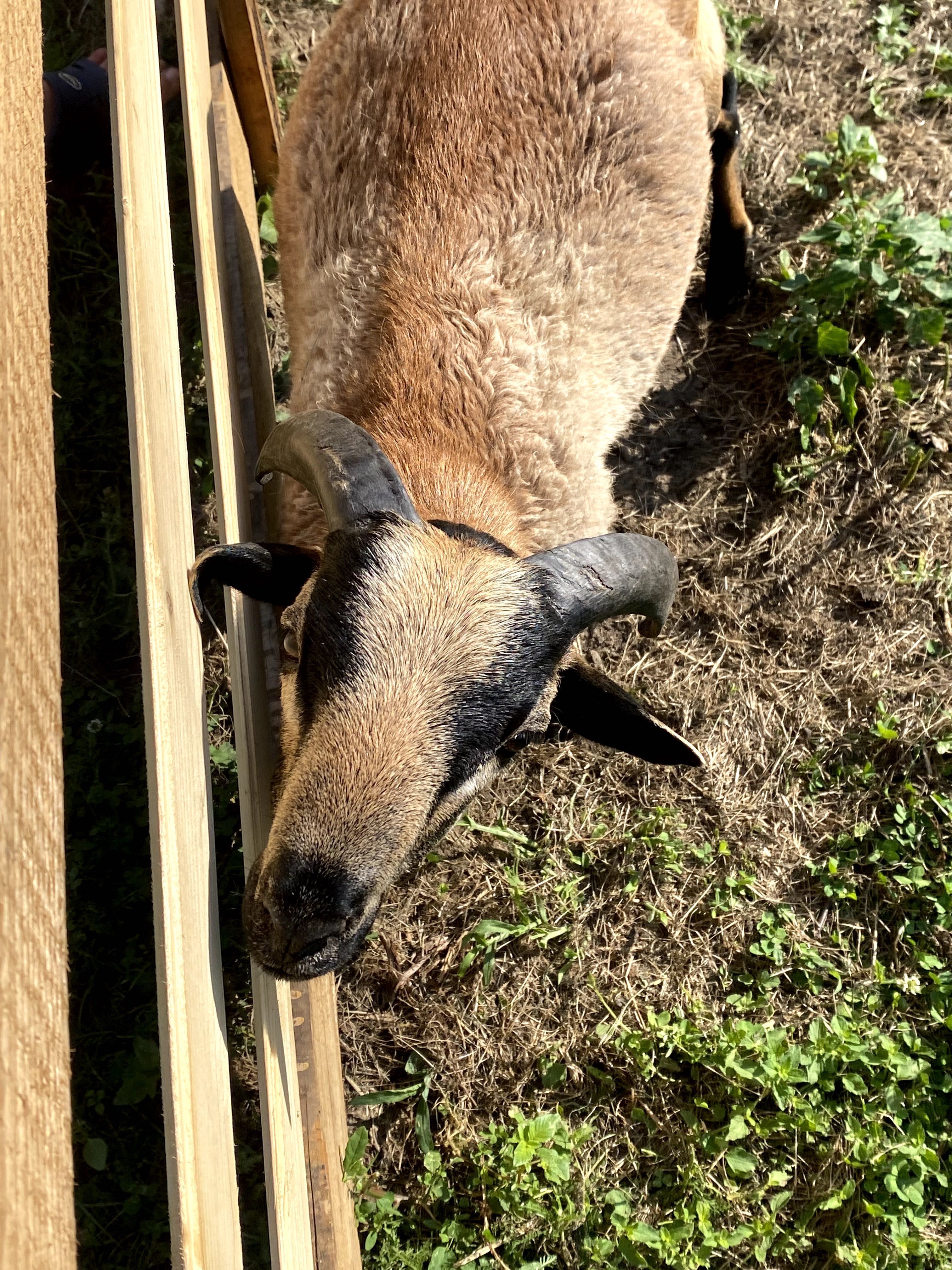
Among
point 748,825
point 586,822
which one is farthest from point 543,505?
point 748,825

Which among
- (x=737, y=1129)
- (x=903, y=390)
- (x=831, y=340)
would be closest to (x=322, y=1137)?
(x=737, y=1129)

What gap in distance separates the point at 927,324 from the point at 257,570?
13.7ft

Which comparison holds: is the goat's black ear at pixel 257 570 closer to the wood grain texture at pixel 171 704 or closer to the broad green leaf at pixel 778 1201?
the wood grain texture at pixel 171 704

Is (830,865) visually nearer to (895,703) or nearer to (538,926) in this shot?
(895,703)

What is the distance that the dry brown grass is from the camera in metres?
4.43

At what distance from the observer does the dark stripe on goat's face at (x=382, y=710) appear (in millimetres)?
2496

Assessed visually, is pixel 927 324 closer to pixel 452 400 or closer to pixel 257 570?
pixel 452 400

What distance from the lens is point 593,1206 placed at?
4.18 m

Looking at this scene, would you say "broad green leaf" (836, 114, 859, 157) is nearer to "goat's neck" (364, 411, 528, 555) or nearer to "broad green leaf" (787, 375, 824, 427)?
"broad green leaf" (787, 375, 824, 427)

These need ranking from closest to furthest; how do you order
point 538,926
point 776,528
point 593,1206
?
point 593,1206
point 538,926
point 776,528

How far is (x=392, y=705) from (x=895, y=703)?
3463 millimetres

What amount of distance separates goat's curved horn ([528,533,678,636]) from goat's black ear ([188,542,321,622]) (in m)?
0.73

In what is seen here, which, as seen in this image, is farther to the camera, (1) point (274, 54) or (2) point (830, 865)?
(1) point (274, 54)

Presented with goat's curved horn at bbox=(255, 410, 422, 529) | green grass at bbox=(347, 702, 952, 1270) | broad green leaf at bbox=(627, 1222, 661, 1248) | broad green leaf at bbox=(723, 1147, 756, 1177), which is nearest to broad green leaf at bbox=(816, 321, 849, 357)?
green grass at bbox=(347, 702, 952, 1270)
